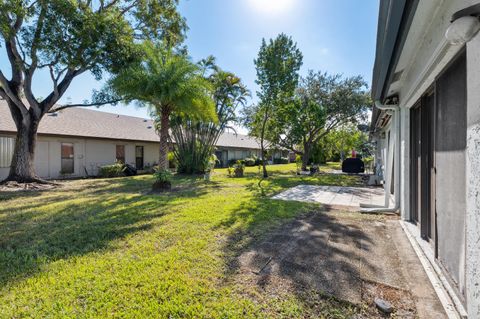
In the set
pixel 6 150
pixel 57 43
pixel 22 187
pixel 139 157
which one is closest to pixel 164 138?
pixel 57 43

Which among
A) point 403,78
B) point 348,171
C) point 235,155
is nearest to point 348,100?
point 348,171

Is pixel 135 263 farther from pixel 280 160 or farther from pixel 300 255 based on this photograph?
pixel 280 160

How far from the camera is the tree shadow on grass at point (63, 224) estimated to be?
336 cm

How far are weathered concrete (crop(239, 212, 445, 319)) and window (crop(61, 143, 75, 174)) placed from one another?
14.5 meters

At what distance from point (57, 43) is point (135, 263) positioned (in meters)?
9.05

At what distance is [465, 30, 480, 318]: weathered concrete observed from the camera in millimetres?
1697

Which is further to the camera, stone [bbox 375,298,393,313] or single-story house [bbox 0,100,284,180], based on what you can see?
single-story house [bbox 0,100,284,180]

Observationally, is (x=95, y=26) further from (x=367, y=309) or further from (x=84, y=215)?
(x=367, y=309)

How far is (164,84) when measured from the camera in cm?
875

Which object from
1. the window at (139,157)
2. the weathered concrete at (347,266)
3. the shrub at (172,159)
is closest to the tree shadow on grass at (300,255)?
the weathered concrete at (347,266)

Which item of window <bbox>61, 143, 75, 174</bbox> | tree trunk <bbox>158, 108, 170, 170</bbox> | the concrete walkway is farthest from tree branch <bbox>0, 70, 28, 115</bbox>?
the concrete walkway

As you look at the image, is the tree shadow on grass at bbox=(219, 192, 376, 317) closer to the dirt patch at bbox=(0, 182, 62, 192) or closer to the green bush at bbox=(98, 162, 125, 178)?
the dirt patch at bbox=(0, 182, 62, 192)

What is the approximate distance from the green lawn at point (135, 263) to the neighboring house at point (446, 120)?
1205 millimetres

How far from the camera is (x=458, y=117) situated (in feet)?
7.55
